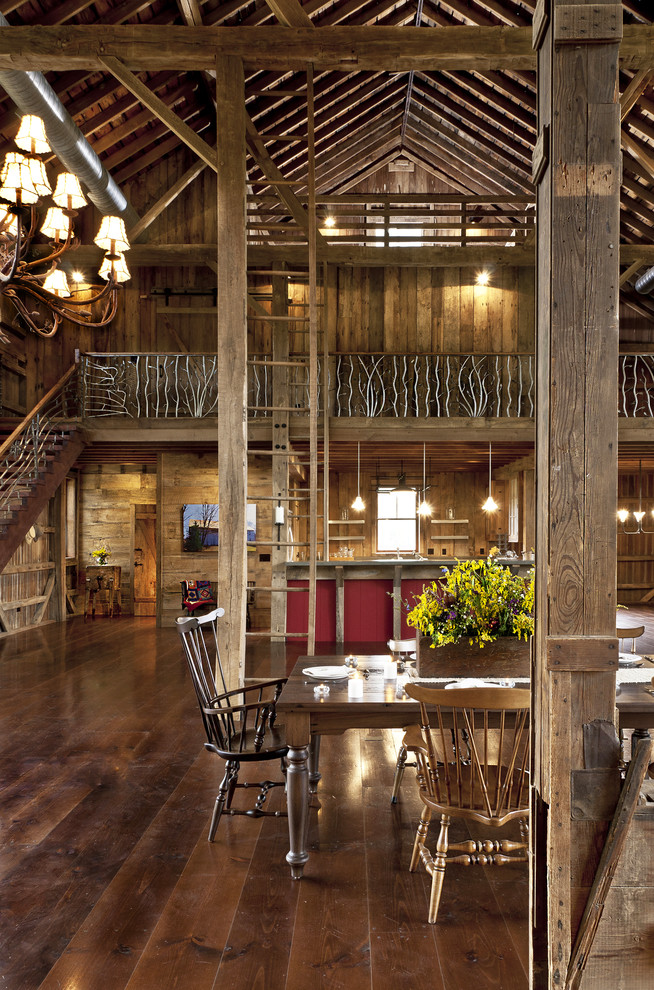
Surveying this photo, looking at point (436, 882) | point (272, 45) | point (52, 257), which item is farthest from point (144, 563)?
point (436, 882)

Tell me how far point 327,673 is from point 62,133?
6.61 meters

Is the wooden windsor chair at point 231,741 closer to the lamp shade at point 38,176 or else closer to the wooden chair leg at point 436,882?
the wooden chair leg at point 436,882

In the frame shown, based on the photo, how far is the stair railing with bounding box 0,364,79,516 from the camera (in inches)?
322

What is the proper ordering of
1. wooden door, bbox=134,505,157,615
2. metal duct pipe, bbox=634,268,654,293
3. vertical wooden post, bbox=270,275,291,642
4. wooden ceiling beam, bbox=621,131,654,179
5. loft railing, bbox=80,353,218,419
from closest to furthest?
wooden ceiling beam, bbox=621,131,654,179, vertical wooden post, bbox=270,275,291,642, loft railing, bbox=80,353,218,419, metal duct pipe, bbox=634,268,654,293, wooden door, bbox=134,505,157,615

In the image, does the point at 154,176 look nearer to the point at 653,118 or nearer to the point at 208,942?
the point at 653,118

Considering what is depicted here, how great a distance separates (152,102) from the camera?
5.75 m

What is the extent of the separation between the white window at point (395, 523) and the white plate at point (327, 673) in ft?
33.5

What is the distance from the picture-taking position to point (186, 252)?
377 inches

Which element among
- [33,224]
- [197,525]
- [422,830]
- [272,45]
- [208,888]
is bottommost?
[208,888]

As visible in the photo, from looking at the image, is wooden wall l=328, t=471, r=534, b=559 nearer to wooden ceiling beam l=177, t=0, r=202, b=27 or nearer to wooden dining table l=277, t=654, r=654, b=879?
wooden ceiling beam l=177, t=0, r=202, b=27

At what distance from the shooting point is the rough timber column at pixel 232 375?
5.20 metres

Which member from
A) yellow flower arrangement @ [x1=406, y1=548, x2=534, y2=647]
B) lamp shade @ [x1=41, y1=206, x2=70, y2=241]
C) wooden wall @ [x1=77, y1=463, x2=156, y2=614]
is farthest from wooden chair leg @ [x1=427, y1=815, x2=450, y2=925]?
wooden wall @ [x1=77, y1=463, x2=156, y2=614]

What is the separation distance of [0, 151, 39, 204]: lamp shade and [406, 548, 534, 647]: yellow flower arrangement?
2628 millimetres

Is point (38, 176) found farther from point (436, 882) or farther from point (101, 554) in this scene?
point (101, 554)
